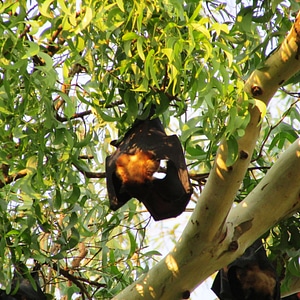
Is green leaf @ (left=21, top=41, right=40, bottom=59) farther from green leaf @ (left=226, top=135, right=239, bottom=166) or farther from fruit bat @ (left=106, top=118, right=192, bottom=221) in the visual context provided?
fruit bat @ (left=106, top=118, right=192, bottom=221)

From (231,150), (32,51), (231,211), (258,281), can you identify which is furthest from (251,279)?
(32,51)

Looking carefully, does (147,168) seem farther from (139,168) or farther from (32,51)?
(32,51)

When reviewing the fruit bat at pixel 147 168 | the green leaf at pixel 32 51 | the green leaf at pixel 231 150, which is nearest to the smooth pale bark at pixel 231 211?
the green leaf at pixel 231 150

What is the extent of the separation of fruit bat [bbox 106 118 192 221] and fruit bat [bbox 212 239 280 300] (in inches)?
23.1

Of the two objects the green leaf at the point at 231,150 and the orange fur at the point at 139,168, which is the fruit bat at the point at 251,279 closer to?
the orange fur at the point at 139,168

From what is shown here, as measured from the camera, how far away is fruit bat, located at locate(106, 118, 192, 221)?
3.35 metres

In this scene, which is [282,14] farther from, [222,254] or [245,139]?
[222,254]

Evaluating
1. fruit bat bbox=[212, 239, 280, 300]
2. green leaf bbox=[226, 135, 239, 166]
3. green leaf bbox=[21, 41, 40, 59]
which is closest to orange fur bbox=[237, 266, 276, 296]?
fruit bat bbox=[212, 239, 280, 300]

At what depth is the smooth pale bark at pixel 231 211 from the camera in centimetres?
300

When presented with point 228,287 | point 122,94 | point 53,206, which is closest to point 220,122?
point 122,94

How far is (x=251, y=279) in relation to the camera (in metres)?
3.93

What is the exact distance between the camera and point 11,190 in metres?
3.59

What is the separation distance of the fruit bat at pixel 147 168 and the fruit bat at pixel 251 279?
1.93 ft

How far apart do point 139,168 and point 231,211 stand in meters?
0.42
